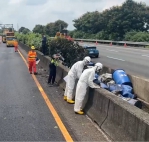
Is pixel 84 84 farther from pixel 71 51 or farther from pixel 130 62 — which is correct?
pixel 130 62

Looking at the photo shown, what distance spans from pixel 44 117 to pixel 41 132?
4.84ft

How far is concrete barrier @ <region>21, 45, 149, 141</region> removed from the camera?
6.07 meters

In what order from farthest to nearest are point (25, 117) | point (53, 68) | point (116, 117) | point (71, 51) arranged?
1. point (71, 51)
2. point (53, 68)
3. point (25, 117)
4. point (116, 117)

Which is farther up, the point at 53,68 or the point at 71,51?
the point at 71,51

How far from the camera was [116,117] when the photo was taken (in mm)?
7266

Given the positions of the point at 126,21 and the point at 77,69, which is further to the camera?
the point at 126,21

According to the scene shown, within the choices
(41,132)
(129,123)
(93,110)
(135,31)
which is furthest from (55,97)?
(135,31)

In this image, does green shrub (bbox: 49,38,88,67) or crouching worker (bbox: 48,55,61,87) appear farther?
green shrub (bbox: 49,38,88,67)

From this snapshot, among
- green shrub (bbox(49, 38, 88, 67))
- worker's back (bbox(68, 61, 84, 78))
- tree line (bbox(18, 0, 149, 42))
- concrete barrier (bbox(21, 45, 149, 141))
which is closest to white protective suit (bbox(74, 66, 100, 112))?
concrete barrier (bbox(21, 45, 149, 141))

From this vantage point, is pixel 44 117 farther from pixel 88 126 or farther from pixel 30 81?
pixel 30 81

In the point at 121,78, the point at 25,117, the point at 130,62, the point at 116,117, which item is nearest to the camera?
the point at 116,117

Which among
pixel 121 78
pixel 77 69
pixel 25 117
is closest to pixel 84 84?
pixel 77 69

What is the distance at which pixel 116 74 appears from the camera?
13953mm

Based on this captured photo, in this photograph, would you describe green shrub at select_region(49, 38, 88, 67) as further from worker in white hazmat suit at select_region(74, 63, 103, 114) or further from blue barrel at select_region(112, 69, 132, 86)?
worker in white hazmat suit at select_region(74, 63, 103, 114)
